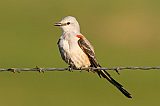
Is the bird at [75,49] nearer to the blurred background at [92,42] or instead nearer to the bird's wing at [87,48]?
the bird's wing at [87,48]

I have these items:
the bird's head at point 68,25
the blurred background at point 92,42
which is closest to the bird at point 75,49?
the bird's head at point 68,25

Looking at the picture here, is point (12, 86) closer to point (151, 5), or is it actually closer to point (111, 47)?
point (111, 47)

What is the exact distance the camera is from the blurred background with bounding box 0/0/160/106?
783 inches

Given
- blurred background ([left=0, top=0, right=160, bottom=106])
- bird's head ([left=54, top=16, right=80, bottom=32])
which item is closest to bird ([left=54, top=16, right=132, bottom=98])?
bird's head ([left=54, top=16, right=80, bottom=32])

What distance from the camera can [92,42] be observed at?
91.6ft

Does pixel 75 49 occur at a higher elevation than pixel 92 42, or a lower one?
lower

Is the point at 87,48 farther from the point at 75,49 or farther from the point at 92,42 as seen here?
the point at 92,42

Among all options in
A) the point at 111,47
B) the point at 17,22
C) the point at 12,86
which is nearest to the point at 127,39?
the point at 111,47

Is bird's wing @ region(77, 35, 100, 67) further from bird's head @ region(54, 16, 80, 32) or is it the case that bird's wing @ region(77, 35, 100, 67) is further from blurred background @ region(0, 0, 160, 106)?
blurred background @ region(0, 0, 160, 106)

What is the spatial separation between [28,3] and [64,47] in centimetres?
2418

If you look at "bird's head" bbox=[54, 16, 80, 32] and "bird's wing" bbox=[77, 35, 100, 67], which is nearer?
"bird's wing" bbox=[77, 35, 100, 67]

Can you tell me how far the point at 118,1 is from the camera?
123ft

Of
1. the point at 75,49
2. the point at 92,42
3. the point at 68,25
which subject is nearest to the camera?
the point at 75,49

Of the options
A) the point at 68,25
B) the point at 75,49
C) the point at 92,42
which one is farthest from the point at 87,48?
the point at 92,42
